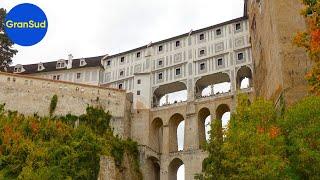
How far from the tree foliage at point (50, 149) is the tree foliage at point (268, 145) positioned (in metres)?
15.5

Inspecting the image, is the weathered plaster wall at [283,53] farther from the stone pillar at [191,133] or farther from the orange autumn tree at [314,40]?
the orange autumn tree at [314,40]

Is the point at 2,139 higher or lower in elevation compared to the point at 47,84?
lower

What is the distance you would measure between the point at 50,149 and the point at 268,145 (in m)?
24.0

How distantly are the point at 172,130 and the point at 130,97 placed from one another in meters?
7.83

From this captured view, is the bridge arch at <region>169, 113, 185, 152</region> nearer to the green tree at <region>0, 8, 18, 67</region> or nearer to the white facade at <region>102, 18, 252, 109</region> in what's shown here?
the white facade at <region>102, 18, 252, 109</region>

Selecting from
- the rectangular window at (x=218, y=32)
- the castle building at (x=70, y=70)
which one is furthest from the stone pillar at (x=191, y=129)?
the castle building at (x=70, y=70)

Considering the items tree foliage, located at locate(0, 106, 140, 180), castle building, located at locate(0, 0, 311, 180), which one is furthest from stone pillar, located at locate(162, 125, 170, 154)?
tree foliage, located at locate(0, 106, 140, 180)

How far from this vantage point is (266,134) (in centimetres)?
2431

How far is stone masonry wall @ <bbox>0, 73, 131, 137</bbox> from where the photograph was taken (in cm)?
5419

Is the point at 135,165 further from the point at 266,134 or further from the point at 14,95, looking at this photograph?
the point at 266,134

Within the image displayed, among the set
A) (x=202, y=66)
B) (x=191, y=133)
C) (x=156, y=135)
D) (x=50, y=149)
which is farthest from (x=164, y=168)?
(x=50, y=149)

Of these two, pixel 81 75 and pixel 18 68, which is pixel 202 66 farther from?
pixel 18 68

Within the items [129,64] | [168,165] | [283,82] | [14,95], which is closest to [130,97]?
[129,64]

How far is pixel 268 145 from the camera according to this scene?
2381 cm
